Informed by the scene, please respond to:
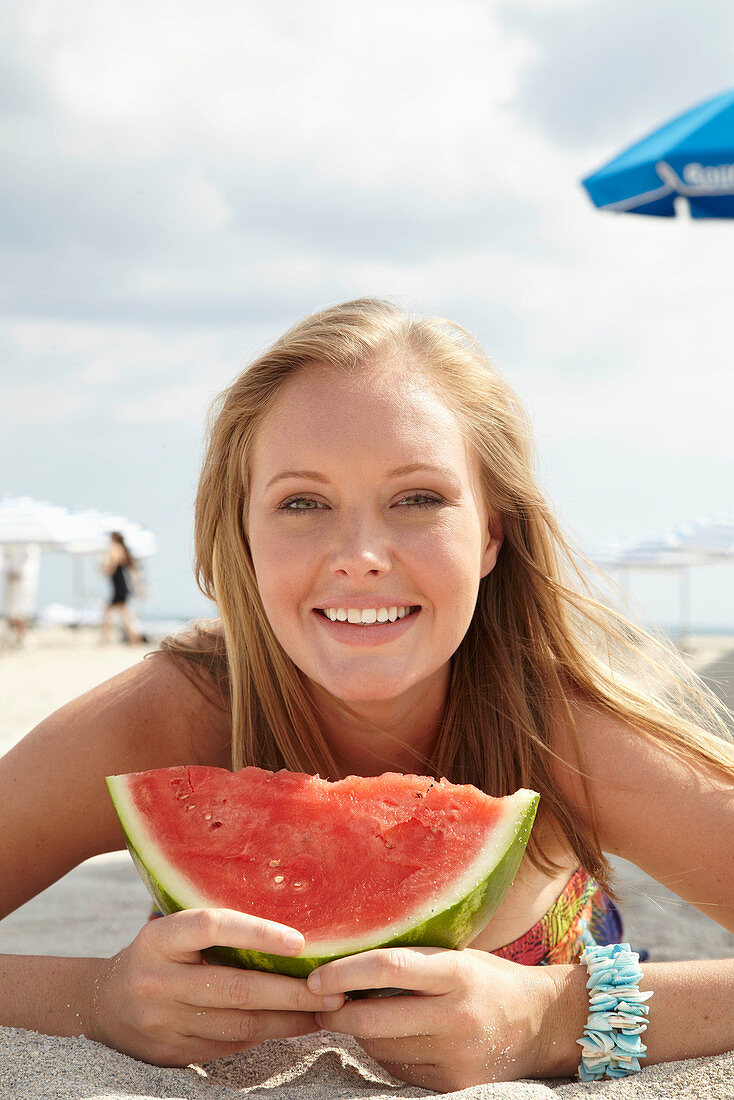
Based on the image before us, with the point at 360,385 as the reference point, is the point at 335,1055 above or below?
below

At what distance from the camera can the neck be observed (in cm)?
225

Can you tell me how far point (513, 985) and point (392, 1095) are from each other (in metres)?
0.27

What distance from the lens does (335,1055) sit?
72.7 inches

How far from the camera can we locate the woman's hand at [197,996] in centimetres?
139

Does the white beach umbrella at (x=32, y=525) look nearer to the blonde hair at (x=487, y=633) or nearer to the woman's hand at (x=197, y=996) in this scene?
the blonde hair at (x=487, y=633)

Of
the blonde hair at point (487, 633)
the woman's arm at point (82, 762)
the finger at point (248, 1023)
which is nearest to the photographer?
the finger at point (248, 1023)

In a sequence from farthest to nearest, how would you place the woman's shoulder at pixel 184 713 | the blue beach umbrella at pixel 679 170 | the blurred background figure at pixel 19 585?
the blurred background figure at pixel 19 585 < the blue beach umbrella at pixel 679 170 < the woman's shoulder at pixel 184 713

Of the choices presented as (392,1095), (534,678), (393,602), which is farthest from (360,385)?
(392,1095)

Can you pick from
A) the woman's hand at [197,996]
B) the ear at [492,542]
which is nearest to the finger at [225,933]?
the woman's hand at [197,996]

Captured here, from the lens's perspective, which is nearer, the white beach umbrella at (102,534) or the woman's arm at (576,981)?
the woman's arm at (576,981)

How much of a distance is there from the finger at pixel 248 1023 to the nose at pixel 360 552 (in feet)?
2.63

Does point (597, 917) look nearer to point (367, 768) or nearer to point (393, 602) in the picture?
point (367, 768)

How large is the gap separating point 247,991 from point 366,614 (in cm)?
77

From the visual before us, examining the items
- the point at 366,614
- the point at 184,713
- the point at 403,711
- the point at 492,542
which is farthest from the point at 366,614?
the point at 184,713
